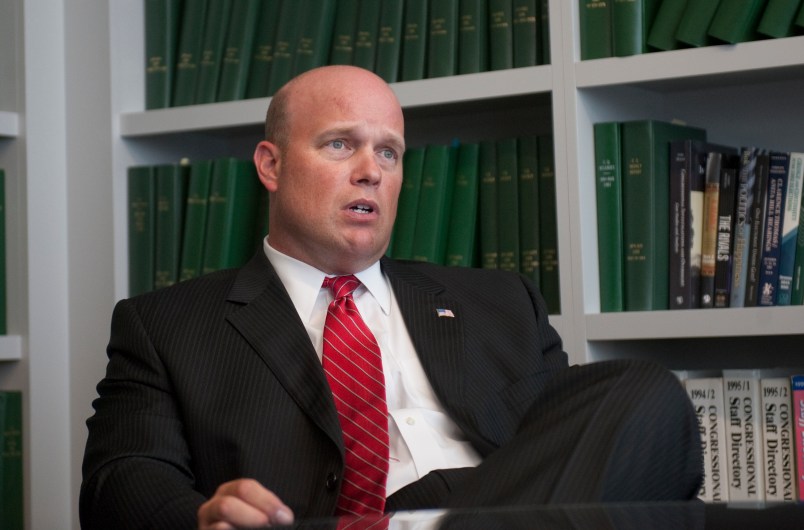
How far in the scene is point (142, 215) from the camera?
2.46 m

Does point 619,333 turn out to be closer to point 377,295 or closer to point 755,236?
point 755,236

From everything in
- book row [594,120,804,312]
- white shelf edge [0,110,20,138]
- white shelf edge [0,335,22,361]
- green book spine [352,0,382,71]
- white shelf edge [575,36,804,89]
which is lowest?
white shelf edge [0,335,22,361]

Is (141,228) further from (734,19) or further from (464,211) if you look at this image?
(734,19)

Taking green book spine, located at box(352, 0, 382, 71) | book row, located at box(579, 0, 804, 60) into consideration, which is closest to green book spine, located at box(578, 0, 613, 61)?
book row, located at box(579, 0, 804, 60)

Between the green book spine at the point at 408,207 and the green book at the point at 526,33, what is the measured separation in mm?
281

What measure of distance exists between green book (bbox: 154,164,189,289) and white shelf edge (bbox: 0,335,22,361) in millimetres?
321

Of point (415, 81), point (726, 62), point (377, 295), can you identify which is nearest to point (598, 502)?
point (377, 295)

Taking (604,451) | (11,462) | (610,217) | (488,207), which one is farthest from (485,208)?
(11,462)

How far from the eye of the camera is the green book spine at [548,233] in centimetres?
215

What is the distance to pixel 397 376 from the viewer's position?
1.74 meters

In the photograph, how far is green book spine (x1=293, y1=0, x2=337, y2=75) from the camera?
233cm

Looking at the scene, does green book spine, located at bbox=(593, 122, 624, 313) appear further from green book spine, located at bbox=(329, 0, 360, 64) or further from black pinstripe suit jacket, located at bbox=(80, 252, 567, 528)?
green book spine, located at bbox=(329, 0, 360, 64)

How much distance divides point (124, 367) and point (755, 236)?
115 centimetres

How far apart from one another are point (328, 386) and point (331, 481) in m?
0.14
